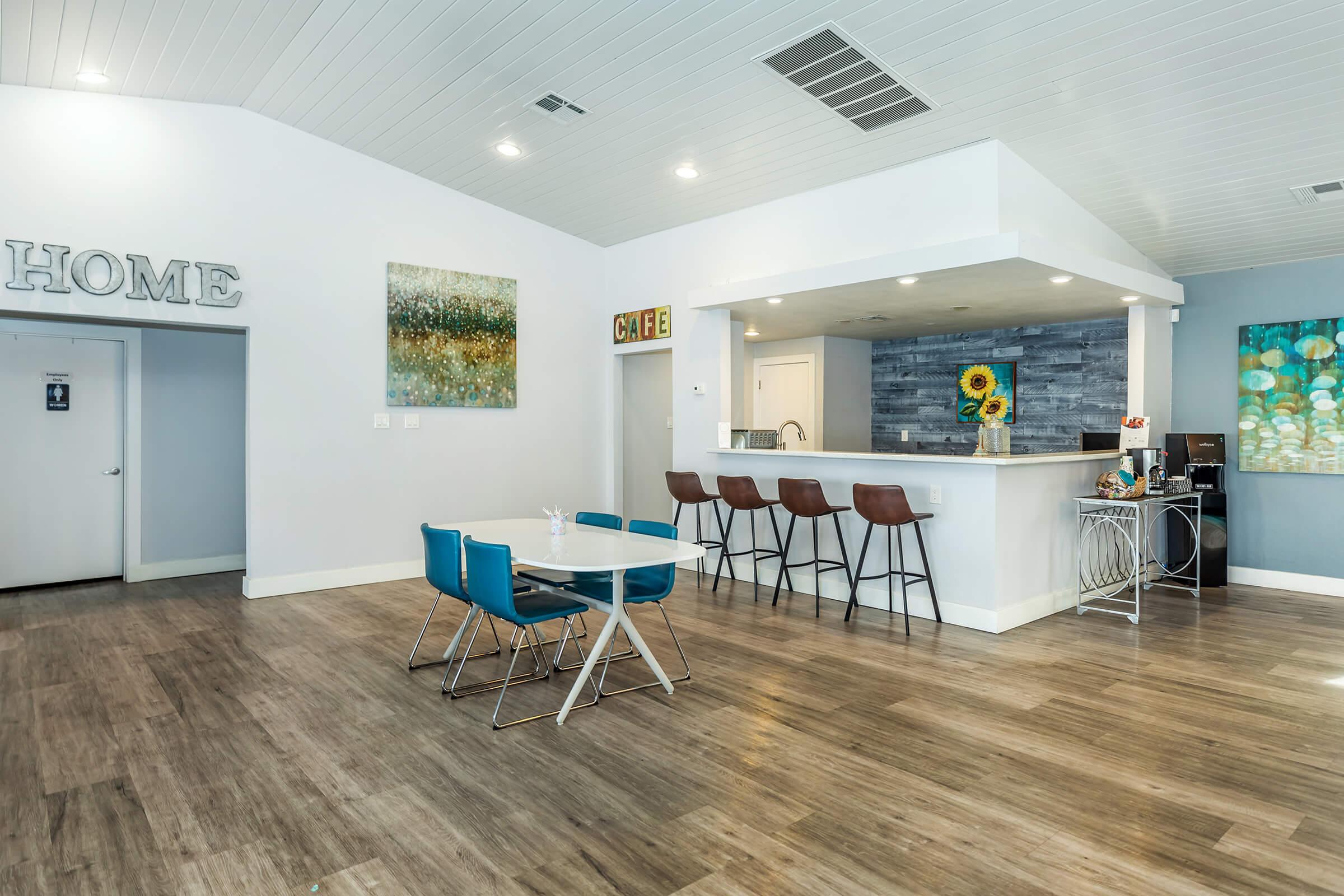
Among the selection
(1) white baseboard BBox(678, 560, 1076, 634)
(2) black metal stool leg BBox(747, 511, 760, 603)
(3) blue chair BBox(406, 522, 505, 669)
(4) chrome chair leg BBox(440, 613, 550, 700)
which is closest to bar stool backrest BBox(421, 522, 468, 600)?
(3) blue chair BBox(406, 522, 505, 669)

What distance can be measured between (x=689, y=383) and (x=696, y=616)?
2.36 metres

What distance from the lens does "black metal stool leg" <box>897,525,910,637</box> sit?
4.68m

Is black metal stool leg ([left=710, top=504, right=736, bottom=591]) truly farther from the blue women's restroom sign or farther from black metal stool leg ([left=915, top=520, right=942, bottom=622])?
the blue women's restroom sign

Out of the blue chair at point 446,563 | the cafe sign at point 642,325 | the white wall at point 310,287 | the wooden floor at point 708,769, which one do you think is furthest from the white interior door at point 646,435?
the blue chair at point 446,563

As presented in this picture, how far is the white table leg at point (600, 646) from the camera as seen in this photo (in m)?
3.33

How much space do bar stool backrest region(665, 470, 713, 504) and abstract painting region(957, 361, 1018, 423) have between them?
3123 mm

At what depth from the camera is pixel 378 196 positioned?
632 cm

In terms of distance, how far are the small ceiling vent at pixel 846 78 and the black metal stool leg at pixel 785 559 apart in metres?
Result: 2.70

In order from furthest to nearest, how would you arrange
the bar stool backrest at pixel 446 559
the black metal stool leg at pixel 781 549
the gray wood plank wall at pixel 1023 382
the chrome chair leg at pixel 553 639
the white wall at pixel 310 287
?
the gray wood plank wall at pixel 1023 382
the black metal stool leg at pixel 781 549
the white wall at pixel 310 287
the chrome chair leg at pixel 553 639
the bar stool backrest at pixel 446 559

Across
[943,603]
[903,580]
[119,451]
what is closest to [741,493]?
[903,580]

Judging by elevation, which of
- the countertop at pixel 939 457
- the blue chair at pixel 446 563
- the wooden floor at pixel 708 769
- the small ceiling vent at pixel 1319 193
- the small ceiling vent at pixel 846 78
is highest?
the small ceiling vent at pixel 846 78

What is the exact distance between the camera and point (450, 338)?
6.68 meters

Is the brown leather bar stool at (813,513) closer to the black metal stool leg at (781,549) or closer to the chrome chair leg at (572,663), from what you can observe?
the black metal stool leg at (781,549)

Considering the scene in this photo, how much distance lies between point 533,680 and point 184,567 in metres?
4.37
